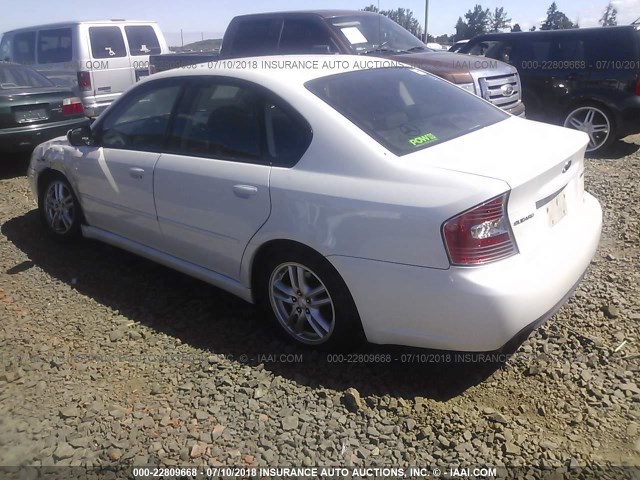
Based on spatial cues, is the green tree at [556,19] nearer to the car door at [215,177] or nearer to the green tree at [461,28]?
the green tree at [461,28]

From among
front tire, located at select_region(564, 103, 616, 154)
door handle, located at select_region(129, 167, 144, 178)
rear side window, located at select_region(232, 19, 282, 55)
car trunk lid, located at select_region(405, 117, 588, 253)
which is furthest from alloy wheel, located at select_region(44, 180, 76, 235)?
front tire, located at select_region(564, 103, 616, 154)

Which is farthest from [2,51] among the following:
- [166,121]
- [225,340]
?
[225,340]

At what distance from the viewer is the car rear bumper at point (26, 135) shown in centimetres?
725

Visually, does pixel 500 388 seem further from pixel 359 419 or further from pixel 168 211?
pixel 168 211

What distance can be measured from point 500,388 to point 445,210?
1.08 m

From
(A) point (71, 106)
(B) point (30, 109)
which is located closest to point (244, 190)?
(B) point (30, 109)

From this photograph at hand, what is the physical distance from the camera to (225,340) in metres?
3.51

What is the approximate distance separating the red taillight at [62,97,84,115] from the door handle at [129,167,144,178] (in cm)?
479

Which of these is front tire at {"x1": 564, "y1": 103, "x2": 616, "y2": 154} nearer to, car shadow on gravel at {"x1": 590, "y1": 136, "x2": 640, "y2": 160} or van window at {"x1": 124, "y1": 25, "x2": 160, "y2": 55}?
car shadow on gravel at {"x1": 590, "y1": 136, "x2": 640, "y2": 160}

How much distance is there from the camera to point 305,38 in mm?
8047

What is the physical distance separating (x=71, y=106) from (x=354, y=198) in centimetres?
667

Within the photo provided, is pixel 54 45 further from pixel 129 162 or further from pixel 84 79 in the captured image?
pixel 129 162

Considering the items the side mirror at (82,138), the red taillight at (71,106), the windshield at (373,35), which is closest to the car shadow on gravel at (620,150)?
the windshield at (373,35)

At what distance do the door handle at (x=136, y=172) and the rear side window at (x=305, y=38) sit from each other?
4600 millimetres
